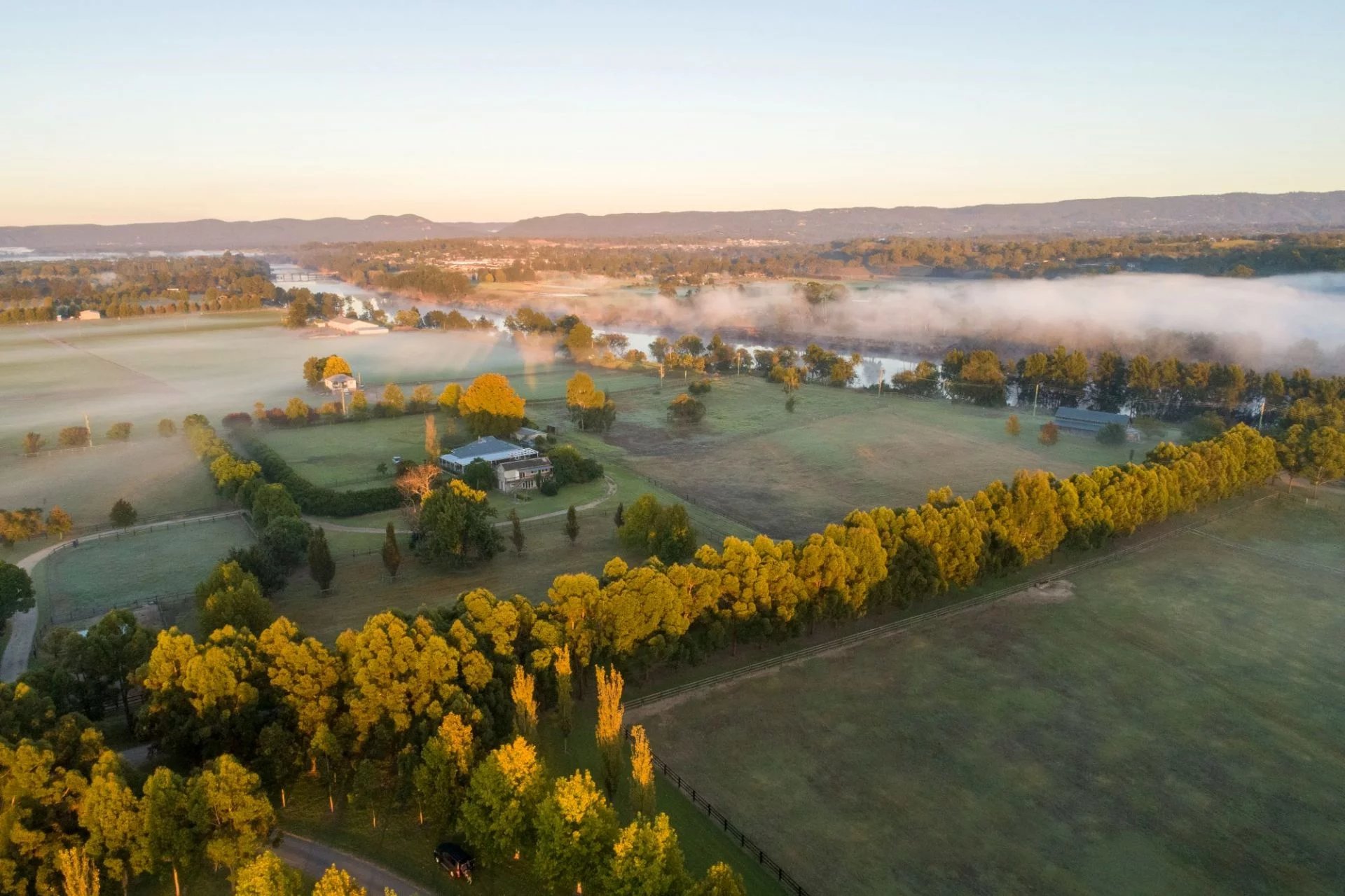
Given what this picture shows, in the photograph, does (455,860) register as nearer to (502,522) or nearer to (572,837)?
(572,837)

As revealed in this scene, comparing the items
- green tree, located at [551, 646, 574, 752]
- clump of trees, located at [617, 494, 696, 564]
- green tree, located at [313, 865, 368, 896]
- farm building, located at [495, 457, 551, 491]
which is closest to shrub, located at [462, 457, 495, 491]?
farm building, located at [495, 457, 551, 491]

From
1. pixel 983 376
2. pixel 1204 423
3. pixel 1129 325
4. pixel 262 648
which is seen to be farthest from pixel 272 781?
pixel 1129 325

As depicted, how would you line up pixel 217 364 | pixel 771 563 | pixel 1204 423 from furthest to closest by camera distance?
1. pixel 217 364
2. pixel 1204 423
3. pixel 771 563

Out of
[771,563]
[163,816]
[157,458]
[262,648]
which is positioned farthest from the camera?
[157,458]

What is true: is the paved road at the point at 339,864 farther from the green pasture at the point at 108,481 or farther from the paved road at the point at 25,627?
the green pasture at the point at 108,481

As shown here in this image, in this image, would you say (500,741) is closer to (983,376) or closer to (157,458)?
(157,458)

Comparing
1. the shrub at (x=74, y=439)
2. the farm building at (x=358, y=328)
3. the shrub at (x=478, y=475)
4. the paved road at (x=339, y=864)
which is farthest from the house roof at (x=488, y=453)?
the farm building at (x=358, y=328)
